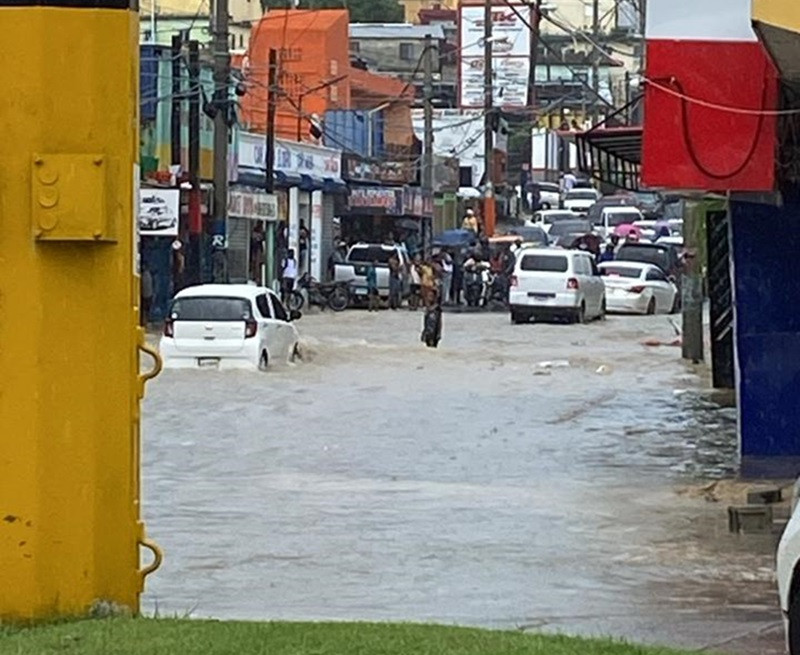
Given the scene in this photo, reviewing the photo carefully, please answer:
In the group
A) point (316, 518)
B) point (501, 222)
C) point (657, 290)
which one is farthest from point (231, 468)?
point (501, 222)

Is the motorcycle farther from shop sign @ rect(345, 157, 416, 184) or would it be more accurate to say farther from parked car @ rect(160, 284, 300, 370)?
parked car @ rect(160, 284, 300, 370)

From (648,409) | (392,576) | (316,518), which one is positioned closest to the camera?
(392,576)

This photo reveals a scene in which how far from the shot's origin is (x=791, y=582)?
825 centimetres

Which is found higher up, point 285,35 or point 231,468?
point 285,35

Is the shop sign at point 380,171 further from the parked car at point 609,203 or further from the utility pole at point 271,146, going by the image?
the utility pole at point 271,146

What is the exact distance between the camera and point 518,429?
24.3m

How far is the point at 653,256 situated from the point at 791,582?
5125cm

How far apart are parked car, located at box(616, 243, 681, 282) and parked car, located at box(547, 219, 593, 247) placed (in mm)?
8786

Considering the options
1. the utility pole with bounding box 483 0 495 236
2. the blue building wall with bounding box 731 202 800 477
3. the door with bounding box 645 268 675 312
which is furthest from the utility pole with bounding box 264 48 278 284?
the blue building wall with bounding box 731 202 800 477

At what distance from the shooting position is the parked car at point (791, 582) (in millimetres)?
8203

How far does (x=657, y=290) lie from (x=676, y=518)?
3884 centimetres

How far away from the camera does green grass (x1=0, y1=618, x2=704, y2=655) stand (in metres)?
7.26

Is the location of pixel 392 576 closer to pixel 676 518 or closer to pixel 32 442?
pixel 676 518

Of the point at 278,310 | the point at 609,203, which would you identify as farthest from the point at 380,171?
the point at 278,310
